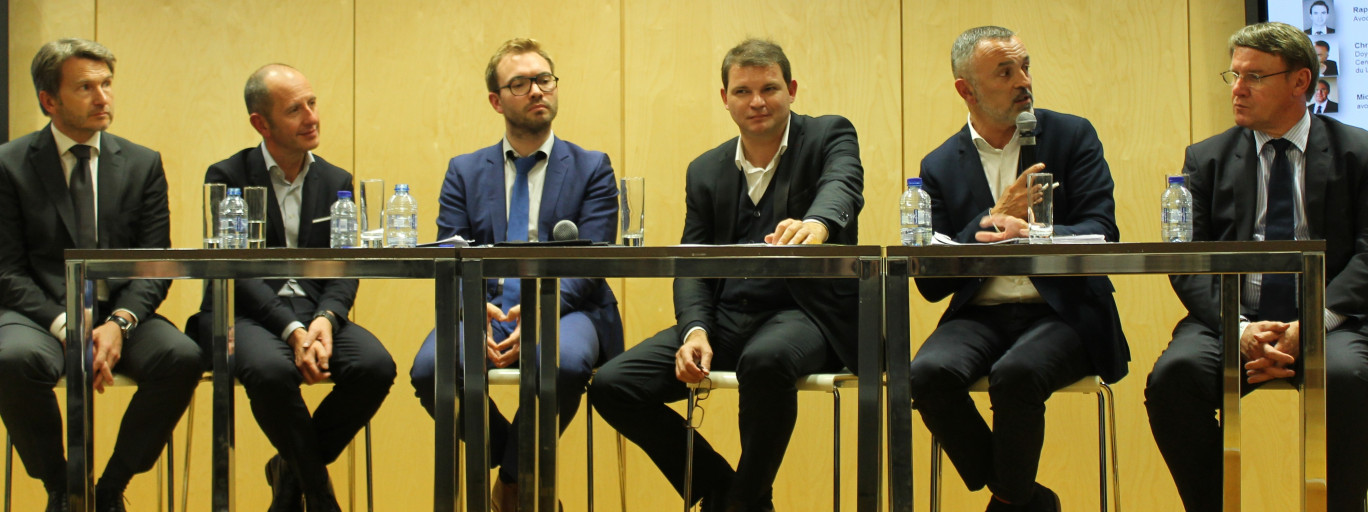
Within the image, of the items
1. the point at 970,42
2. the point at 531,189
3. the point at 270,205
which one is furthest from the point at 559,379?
the point at 970,42

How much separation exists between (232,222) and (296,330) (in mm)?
395

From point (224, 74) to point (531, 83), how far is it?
145 centimetres

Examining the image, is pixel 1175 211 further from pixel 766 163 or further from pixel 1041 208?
pixel 766 163

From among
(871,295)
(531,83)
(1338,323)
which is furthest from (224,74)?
(1338,323)

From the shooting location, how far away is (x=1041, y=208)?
2184 millimetres

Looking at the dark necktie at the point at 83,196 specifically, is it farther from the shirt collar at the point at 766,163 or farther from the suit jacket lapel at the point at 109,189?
the shirt collar at the point at 766,163

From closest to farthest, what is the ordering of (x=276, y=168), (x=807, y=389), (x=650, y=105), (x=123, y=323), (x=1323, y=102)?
(x=807, y=389) → (x=123, y=323) → (x=276, y=168) → (x=1323, y=102) → (x=650, y=105)

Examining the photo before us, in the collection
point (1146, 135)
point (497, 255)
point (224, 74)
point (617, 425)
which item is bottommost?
point (617, 425)

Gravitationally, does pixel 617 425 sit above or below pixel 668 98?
below

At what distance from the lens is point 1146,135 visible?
3.50m

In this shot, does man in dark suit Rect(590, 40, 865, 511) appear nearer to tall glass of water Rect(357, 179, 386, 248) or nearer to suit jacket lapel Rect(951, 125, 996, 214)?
suit jacket lapel Rect(951, 125, 996, 214)

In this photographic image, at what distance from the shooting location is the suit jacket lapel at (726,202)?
276 cm

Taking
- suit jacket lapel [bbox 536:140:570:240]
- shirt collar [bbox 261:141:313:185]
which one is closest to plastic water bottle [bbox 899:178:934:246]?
suit jacket lapel [bbox 536:140:570:240]

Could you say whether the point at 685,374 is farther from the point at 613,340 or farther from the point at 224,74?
the point at 224,74
